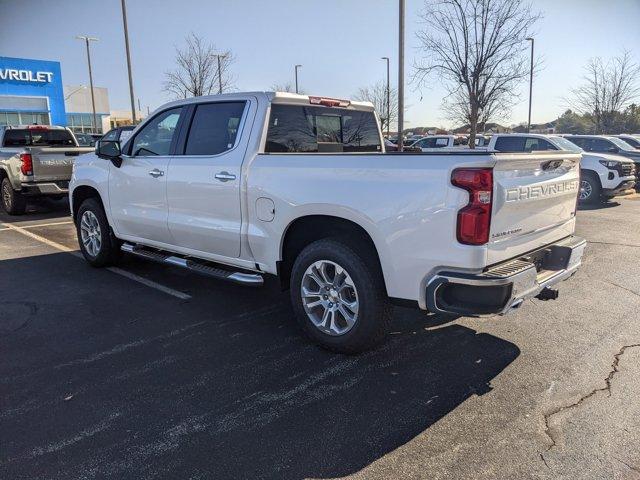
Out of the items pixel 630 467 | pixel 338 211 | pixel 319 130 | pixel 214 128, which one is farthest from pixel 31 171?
pixel 630 467

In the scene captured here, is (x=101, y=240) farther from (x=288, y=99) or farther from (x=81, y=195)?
(x=288, y=99)

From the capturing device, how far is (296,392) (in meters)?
3.39

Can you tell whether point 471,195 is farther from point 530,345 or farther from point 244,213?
point 244,213

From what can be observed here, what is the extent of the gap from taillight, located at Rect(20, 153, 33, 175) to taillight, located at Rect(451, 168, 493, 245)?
969 cm

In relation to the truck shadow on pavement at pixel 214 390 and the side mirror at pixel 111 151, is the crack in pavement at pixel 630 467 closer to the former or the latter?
the truck shadow on pavement at pixel 214 390

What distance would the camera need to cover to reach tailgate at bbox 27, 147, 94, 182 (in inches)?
404

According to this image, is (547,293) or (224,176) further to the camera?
(224,176)

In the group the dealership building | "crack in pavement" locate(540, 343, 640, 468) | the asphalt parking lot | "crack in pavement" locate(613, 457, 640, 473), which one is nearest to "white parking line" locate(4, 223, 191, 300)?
the asphalt parking lot

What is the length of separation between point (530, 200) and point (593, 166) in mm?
11332

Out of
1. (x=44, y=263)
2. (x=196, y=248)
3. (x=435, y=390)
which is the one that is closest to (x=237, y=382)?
(x=435, y=390)

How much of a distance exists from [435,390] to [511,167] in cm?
152

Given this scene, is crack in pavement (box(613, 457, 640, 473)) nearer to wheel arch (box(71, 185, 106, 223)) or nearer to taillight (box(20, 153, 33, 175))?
wheel arch (box(71, 185, 106, 223))

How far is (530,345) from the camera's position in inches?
162

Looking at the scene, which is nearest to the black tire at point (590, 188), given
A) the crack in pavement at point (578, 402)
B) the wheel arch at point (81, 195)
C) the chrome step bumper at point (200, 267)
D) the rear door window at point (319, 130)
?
the rear door window at point (319, 130)
